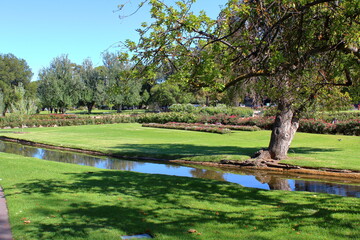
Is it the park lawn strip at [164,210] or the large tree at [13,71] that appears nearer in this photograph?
the park lawn strip at [164,210]

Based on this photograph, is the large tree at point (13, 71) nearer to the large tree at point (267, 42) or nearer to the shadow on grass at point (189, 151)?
the shadow on grass at point (189, 151)

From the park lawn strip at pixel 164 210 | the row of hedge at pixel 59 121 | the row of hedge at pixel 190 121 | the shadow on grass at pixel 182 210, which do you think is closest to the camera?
the park lawn strip at pixel 164 210

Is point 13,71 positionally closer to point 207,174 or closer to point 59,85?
point 59,85

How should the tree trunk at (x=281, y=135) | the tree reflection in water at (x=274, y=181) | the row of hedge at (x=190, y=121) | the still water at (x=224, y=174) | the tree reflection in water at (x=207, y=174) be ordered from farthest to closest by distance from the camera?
the row of hedge at (x=190, y=121) < the tree trunk at (x=281, y=135) < the tree reflection in water at (x=207, y=174) < the tree reflection in water at (x=274, y=181) < the still water at (x=224, y=174)

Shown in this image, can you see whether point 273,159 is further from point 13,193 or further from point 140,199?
point 13,193

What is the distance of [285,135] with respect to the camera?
16.1m

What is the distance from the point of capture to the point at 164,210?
23.9ft

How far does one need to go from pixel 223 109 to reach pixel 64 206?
129 feet

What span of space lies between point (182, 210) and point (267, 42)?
4.40 meters

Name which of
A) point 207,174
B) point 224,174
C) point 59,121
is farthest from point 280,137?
point 59,121

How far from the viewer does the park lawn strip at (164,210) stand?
226 inches

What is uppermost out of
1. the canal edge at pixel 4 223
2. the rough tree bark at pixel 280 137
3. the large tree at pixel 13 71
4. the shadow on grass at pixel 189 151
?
the large tree at pixel 13 71

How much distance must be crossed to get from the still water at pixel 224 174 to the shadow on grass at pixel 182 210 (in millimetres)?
2852

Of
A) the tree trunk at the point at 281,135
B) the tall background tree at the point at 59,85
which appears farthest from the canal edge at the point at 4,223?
the tall background tree at the point at 59,85
